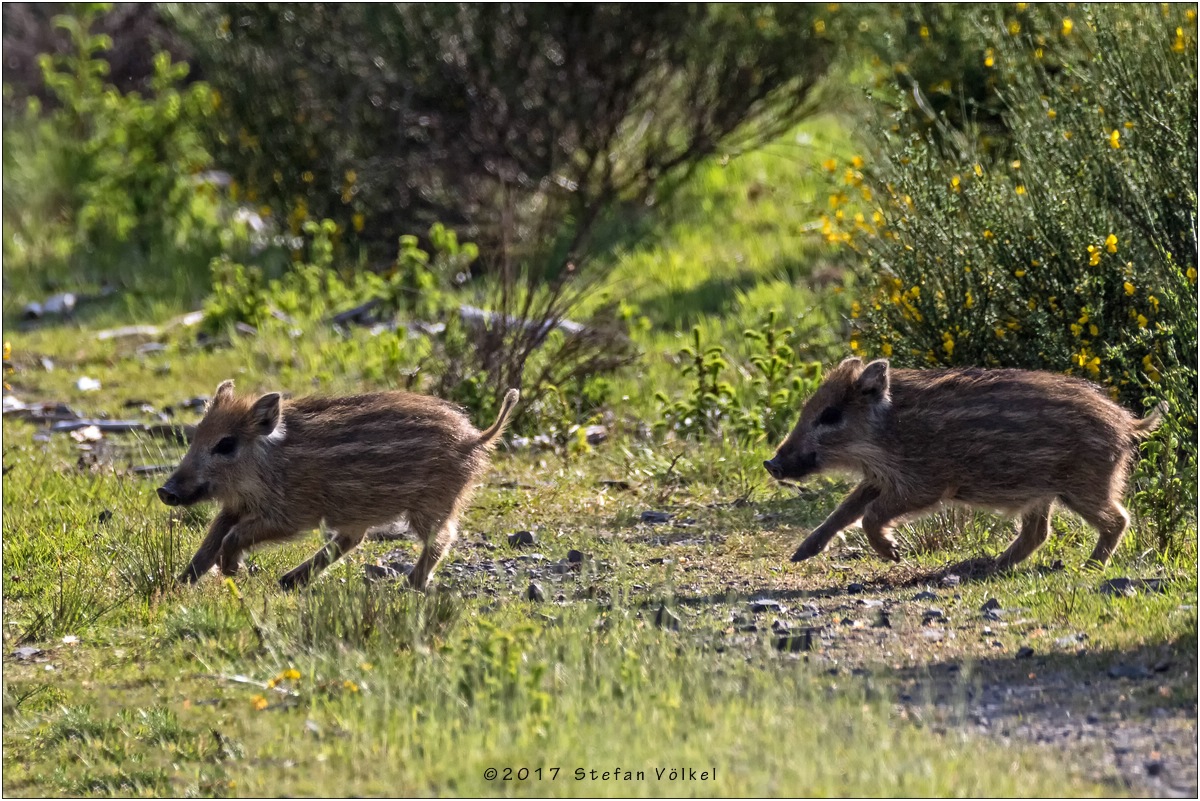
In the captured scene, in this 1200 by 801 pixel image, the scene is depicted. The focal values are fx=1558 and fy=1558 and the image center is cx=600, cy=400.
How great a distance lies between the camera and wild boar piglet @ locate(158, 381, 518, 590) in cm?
760

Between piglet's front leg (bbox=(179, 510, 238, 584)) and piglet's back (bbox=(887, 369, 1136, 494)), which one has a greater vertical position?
piglet's back (bbox=(887, 369, 1136, 494))

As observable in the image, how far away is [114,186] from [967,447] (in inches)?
450

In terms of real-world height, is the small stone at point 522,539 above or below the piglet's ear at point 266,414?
below

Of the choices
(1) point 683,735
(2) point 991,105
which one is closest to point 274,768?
(1) point 683,735

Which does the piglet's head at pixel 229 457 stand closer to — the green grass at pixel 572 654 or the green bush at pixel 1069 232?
the green grass at pixel 572 654

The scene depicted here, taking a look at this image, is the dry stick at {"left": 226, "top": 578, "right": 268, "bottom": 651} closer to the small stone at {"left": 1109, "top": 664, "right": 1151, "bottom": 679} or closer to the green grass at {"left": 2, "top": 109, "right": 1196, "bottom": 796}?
the green grass at {"left": 2, "top": 109, "right": 1196, "bottom": 796}

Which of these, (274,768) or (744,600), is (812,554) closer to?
(744,600)

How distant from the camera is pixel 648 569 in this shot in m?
7.90

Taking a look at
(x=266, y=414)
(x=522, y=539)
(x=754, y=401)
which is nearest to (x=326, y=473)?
(x=266, y=414)

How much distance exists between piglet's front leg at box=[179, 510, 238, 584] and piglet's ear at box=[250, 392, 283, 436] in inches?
18.0

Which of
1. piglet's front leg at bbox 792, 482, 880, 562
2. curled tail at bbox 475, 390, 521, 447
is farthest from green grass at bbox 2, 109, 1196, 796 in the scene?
curled tail at bbox 475, 390, 521, 447

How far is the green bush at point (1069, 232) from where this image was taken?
8.49 metres

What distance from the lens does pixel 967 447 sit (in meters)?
7.59

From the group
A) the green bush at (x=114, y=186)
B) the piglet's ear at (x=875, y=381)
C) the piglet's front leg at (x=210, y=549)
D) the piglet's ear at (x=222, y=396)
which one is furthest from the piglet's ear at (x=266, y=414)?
the green bush at (x=114, y=186)
